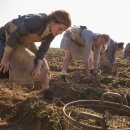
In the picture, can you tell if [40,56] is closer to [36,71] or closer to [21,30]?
[36,71]

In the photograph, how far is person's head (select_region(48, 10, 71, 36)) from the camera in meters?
4.13

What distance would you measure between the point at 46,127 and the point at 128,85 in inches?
126

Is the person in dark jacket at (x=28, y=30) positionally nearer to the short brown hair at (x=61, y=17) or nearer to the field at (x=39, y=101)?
the short brown hair at (x=61, y=17)

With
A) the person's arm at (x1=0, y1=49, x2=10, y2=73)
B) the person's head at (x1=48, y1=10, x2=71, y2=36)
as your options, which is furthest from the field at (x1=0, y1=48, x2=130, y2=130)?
the person's head at (x1=48, y1=10, x2=71, y2=36)

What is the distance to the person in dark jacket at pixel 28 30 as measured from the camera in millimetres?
4191

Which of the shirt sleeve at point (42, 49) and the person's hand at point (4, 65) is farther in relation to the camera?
the shirt sleeve at point (42, 49)

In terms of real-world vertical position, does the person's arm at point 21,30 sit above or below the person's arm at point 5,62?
above

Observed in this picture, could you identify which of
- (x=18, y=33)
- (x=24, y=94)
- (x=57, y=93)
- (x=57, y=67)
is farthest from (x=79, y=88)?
(x=57, y=67)

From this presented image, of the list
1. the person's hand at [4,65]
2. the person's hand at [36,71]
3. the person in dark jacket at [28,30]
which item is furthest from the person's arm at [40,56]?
the person's hand at [4,65]

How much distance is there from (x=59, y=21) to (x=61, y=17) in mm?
52

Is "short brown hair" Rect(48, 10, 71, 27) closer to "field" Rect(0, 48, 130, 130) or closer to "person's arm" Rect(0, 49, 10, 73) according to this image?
"person's arm" Rect(0, 49, 10, 73)

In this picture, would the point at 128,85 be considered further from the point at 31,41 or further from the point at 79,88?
the point at 31,41

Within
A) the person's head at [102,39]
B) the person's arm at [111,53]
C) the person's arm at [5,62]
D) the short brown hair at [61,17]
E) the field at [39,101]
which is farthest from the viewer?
the person's arm at [111,53]


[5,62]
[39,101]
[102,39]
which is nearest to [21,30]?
[5,62]
